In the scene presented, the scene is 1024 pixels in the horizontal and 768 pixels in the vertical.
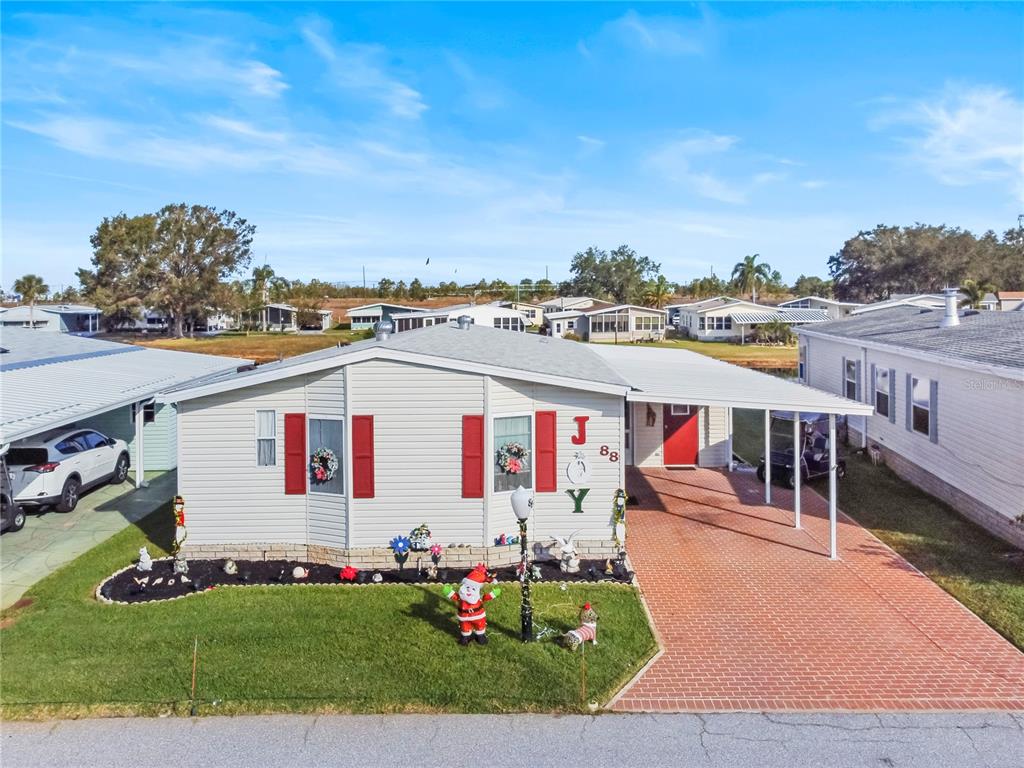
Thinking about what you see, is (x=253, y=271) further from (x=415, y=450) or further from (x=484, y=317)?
(x=415, y=450)

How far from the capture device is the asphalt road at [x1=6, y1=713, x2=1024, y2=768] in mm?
6309

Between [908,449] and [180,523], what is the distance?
1569cm

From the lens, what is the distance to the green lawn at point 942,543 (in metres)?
9.56

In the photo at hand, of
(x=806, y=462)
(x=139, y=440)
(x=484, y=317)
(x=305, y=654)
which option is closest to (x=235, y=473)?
(x=305, y=654)

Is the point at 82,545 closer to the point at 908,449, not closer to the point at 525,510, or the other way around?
the point at 525,510

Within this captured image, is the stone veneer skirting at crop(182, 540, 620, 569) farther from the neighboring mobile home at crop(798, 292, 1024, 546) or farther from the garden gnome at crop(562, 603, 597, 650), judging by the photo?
the neighboring mobile home at crop(798, 292, 1024, 546)

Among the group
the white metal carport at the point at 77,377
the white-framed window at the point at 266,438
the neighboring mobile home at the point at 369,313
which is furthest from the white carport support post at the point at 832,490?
the neighboring mobile home at the point at 369,313

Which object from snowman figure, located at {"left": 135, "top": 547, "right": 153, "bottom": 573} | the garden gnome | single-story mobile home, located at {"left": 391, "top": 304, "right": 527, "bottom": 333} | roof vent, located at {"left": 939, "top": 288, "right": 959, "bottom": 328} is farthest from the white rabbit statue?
single-story mobile home, located at {"left": 391, "top": 304, "right": 527, "bottom": 333}

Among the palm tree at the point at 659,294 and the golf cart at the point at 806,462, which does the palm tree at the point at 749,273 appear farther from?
the golf cart at the point at 806,462

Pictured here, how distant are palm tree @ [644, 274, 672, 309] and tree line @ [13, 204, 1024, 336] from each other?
0.85 ft

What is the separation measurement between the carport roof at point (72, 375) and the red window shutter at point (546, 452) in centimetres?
797

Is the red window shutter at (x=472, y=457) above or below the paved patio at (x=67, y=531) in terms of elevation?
above

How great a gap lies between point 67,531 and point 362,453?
6.69m

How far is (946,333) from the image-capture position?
1655cm
